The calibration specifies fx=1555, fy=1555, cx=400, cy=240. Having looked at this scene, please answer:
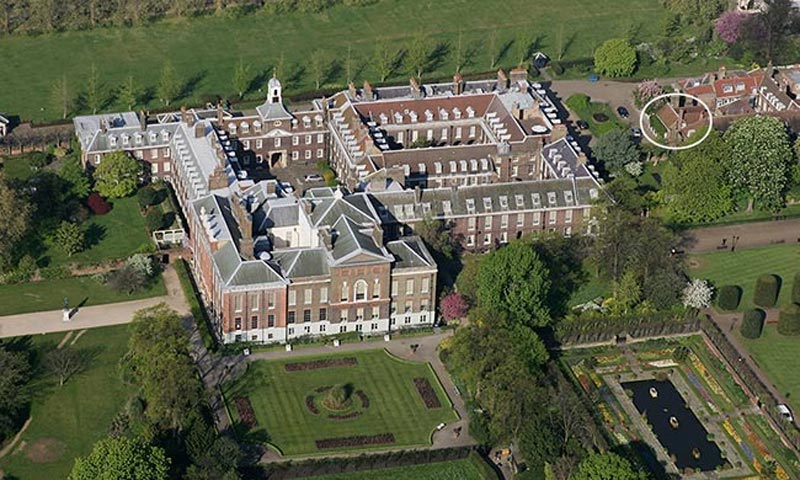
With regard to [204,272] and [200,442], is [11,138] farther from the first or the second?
[200,442]

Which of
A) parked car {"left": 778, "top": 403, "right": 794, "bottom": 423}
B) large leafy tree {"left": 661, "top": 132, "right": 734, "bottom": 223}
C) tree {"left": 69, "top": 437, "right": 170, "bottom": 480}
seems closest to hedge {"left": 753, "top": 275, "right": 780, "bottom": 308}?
large leafy tree {"left": 661, "top": 132, "right": 734, "bottom": 223}

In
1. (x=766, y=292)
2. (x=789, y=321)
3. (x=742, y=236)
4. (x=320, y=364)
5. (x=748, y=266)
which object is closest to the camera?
(x=320, y=364)

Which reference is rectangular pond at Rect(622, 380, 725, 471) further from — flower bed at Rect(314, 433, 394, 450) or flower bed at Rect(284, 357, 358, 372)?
flower bed at Rect(284, 357, 358, 372)

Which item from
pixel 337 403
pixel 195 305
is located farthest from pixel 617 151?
pixel 337 403

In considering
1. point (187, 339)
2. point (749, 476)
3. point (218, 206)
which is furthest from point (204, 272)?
point (749, 476)

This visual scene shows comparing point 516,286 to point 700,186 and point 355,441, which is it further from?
point 700,186

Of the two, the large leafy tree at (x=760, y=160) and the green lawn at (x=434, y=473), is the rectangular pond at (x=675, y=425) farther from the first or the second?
the large leafy tree at (x=760, y=160)
